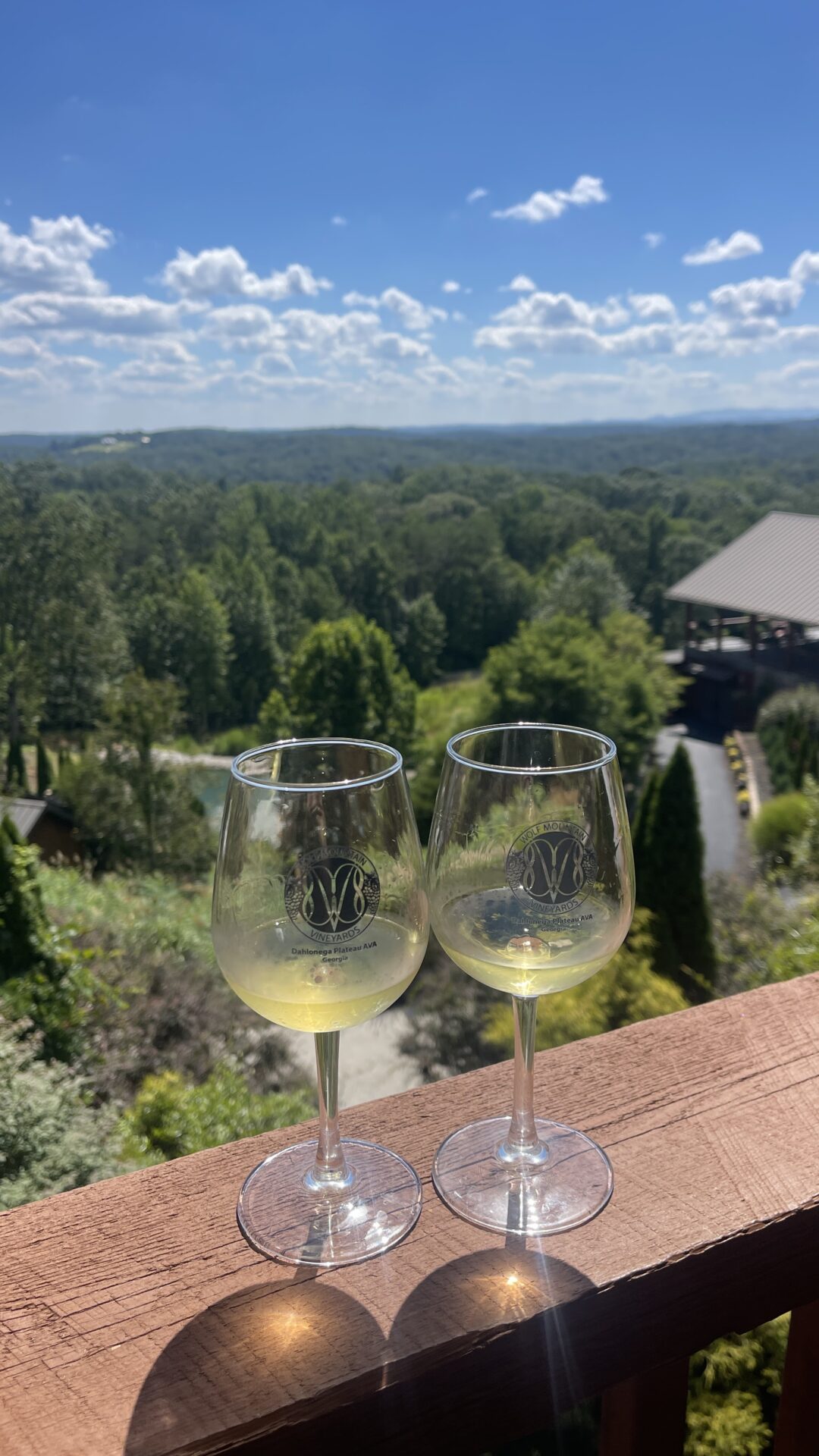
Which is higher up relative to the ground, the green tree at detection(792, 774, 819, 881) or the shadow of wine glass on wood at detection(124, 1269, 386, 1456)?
the shadow of wine glass on wood at detection(124, 1269, 386, 1456)

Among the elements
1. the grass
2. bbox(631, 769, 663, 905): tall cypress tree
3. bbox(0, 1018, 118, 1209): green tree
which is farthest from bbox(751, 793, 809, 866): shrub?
bbox(0, 1018, 118, 1209): green tree

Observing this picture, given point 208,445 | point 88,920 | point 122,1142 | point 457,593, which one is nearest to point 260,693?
point 457,593

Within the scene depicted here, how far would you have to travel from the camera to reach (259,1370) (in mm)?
646

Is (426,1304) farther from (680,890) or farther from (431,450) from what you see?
(431,450)

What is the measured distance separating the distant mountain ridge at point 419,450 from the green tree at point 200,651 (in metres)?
23.3

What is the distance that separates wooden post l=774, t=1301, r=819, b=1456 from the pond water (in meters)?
17.2

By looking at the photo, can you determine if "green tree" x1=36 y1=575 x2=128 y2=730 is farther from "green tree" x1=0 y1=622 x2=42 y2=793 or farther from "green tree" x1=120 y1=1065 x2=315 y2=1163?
"green tree" x1=120 y1=1065 x2=315 y2=1163

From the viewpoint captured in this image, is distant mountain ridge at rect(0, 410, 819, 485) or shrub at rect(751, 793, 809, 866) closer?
shrub at rect(751, 793, 809, 866)

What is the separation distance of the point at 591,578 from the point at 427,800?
73.8 feet

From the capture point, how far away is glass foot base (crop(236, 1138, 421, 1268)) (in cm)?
77

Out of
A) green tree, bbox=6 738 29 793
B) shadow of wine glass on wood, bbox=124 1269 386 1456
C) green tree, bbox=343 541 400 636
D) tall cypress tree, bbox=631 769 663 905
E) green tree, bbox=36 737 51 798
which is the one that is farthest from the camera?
green tree, bbox=343 541 400 636

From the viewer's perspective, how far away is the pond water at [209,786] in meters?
19.6

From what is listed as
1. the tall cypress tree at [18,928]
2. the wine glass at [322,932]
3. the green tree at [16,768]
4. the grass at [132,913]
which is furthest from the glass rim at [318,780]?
the green tree at [16,768]

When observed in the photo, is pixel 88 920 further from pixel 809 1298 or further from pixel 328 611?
pixel 328 611
